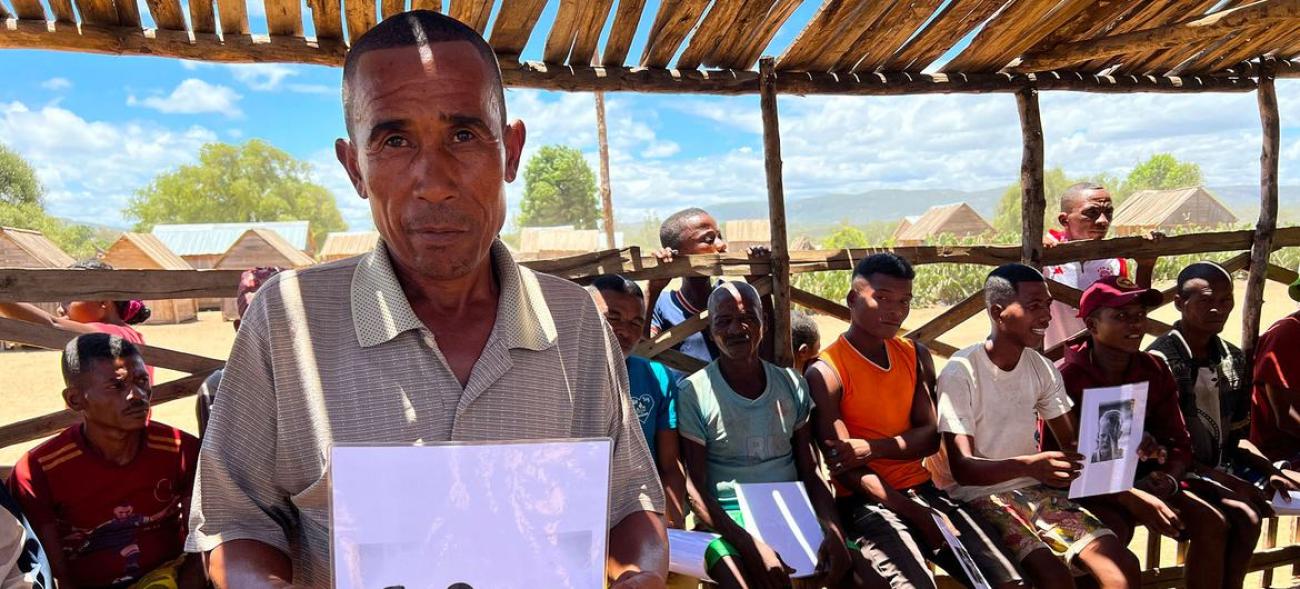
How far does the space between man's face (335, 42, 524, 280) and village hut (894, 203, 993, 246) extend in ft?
118

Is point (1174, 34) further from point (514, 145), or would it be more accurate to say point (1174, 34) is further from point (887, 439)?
point (514, 145)

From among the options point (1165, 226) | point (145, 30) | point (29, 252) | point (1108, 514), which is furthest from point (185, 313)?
point (1165, 226)

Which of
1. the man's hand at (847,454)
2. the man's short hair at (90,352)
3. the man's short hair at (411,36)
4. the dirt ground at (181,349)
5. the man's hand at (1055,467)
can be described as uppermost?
the man's short hair at (411,36)

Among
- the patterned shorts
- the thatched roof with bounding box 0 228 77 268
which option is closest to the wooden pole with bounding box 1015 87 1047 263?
the patterned shorts

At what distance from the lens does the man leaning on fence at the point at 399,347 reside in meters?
1.05

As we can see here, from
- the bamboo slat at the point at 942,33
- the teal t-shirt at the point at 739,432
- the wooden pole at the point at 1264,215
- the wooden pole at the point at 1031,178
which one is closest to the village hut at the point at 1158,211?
the wooden pole at the point at 1264,215

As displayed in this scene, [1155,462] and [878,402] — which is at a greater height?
[878,402]

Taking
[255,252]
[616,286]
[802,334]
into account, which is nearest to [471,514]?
[616,286]

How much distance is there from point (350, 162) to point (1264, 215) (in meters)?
6.36

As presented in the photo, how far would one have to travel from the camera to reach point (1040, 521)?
3.34 m

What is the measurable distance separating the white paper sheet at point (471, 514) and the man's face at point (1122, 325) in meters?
3.40

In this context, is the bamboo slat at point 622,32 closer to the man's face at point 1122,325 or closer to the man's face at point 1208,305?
the man's face at point 1122,325

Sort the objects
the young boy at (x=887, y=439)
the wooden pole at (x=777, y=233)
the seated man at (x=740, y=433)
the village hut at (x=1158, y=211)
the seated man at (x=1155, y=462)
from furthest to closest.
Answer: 1. the village hut at (x=1158, y=211)
2. the wooden pole at (x=777, y=233)
3. the seated man at (x=1155, y=462)
4. the young boy at (x=887, y=439)
5. the seated man at (x=740, y=433)

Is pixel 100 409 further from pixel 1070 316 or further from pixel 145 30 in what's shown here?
pixel 1070 316
